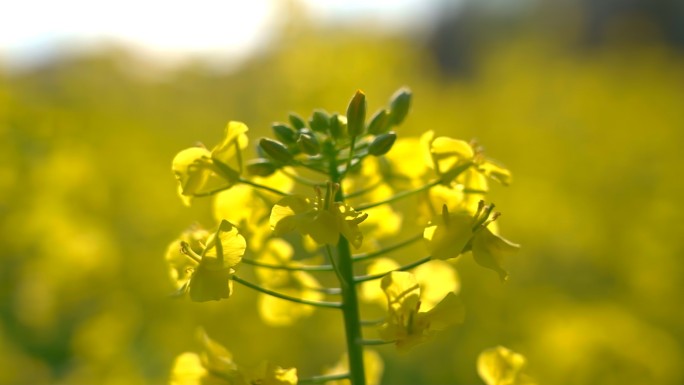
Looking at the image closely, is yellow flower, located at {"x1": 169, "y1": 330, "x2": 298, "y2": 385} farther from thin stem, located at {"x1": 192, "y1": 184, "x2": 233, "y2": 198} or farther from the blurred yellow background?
the blurred yellow background

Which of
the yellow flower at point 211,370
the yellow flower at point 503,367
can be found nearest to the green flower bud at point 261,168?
the yellow flower at point 211,370

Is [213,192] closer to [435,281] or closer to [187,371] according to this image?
[187,371]

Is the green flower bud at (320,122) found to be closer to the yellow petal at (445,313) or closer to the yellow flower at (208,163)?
the yellow flower at (208,163)

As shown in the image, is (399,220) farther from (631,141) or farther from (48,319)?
(631,141)

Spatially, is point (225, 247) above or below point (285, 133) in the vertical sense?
below

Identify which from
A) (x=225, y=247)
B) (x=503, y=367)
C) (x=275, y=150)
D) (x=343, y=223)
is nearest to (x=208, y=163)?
(x=275, y=150)

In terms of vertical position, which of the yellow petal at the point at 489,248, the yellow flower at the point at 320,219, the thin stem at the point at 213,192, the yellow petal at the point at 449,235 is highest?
the thin stem at the point at 213,192

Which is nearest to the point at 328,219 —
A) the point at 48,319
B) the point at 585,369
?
the point at 585,369
